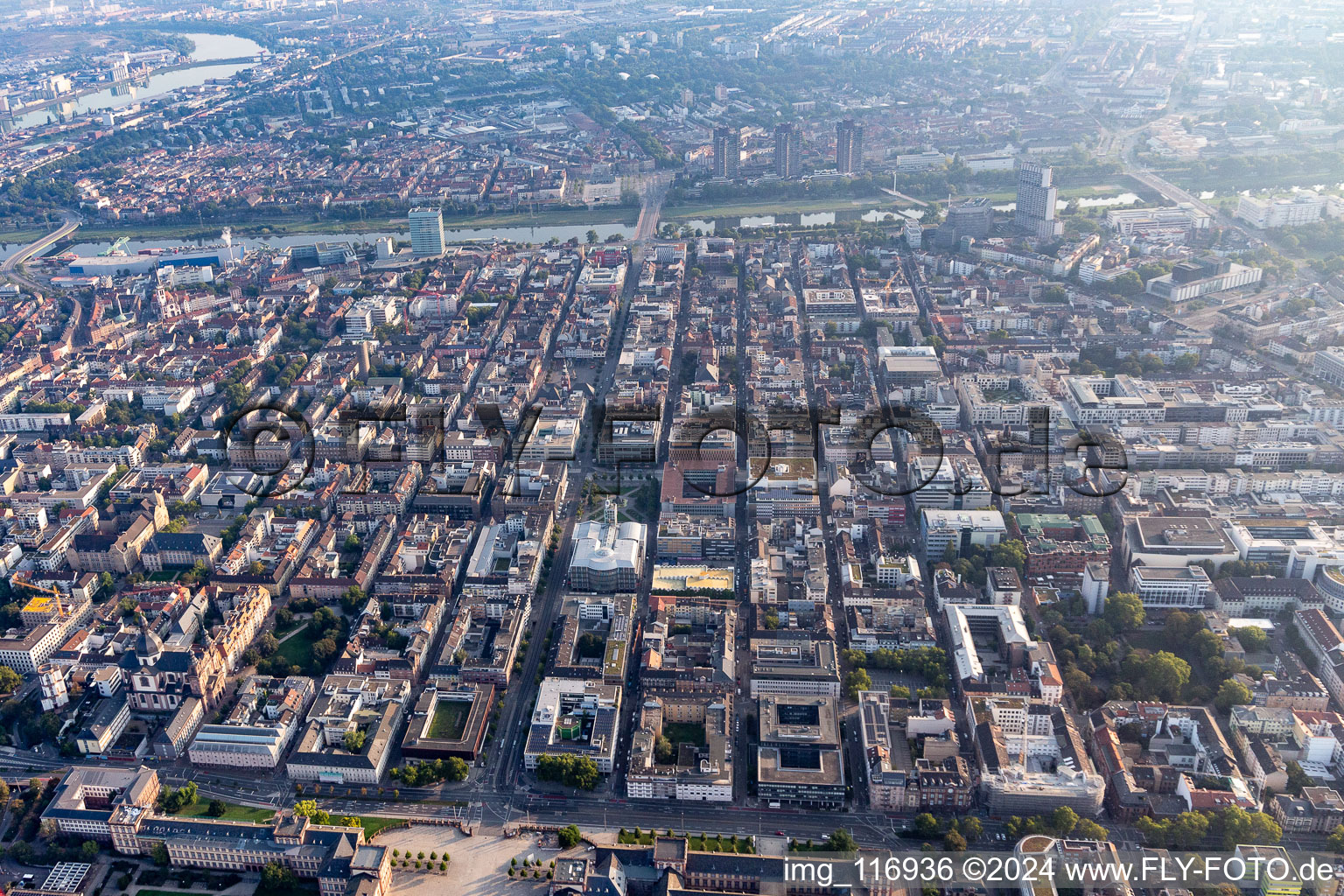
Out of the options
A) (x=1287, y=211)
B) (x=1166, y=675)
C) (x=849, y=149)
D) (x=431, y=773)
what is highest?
(x=849, y=149)

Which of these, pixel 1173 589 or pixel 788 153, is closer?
pixel 1173 589

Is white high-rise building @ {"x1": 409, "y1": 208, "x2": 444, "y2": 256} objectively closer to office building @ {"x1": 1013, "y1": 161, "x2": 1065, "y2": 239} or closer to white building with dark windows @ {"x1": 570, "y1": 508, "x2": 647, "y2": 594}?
office building @ {"x1": 1013, "y1": 161, "x2": 1065, "y2": 239}

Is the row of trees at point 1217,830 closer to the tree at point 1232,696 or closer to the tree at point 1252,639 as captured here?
the tree at point 1232,696

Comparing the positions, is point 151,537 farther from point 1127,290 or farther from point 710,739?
point 1127,290

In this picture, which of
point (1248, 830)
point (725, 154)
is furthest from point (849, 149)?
point (1248, 830)

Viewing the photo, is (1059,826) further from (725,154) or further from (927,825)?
(725,154)

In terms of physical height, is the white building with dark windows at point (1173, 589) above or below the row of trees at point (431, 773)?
above

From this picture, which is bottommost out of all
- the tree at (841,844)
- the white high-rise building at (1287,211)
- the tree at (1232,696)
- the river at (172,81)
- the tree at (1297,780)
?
the river at (172,81)

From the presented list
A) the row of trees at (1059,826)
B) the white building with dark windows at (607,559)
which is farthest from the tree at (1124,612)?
the white building with dark windows at (607,559)
